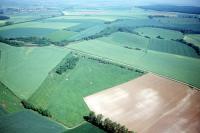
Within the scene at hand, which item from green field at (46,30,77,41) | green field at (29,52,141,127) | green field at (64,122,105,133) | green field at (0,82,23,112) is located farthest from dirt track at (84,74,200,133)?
green field at (46,30,77,41)

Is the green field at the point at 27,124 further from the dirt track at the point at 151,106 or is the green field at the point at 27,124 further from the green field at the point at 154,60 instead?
the green field at the point at 154,60

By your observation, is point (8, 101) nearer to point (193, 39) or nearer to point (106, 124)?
point (106, 124)

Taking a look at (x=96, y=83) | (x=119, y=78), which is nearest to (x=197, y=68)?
(x=119, y=78)

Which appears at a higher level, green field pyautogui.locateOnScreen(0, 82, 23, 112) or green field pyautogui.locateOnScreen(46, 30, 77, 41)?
green field pyautogui.locateOnScreen(46, 30, 77, 41)

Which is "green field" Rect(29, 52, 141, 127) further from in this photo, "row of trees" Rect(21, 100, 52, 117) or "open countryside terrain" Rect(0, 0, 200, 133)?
"row of trees" Rect(21, 100, 52, 117)

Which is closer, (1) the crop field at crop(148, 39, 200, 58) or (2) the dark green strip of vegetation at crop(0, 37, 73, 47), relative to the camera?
(1) the crop field at crop(148, 39, 200, 58)

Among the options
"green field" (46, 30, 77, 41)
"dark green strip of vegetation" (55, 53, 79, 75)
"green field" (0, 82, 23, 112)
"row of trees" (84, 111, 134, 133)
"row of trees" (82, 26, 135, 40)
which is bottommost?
"green field" (0, 82, 23, 112)
